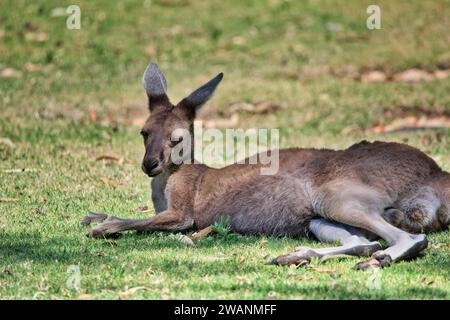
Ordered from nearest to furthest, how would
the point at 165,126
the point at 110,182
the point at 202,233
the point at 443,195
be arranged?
1. the point at 443,195
2. the point at 202,233
3. the point at 165,126
4. the point at 110,182

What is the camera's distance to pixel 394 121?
13.0 meters

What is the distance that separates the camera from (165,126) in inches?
297

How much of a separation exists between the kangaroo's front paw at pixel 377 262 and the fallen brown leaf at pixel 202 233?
1.41 m

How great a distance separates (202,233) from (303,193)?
80cm

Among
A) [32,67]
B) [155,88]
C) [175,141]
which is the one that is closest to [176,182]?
[175,141]

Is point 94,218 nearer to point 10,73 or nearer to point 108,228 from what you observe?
point 108,228

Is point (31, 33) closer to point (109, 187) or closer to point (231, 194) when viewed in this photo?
point (109, 187)

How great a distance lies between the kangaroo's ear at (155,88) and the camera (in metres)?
7.92

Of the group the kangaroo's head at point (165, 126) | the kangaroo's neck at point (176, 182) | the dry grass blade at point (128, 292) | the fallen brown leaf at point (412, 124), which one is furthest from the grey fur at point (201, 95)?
the fallen brown leaf at point (412, 124)

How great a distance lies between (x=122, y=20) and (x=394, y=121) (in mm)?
6219

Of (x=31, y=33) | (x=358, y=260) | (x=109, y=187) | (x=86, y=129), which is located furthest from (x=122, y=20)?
(x=358, y=260)

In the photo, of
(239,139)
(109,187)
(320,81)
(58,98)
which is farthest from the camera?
(320,81)

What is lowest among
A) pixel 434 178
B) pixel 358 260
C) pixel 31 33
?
pixel 358 260

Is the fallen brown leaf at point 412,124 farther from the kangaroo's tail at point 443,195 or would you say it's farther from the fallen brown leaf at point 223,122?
the kangaroo's tail at point 443,195
